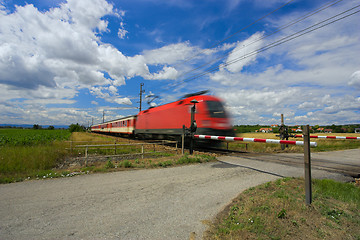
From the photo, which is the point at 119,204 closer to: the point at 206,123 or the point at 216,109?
the point at 206,123

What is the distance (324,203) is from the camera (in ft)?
10.0

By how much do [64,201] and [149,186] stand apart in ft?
5.80

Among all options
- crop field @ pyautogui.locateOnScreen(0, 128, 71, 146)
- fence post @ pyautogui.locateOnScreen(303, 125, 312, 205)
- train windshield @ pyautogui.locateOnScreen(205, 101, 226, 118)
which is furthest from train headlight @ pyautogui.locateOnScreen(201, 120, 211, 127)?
crop field @ pyautogui.locateOnScreen(0, 128, 71, 146)

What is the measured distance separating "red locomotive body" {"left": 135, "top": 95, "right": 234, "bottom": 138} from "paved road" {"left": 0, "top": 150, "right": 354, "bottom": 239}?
15.9 feet

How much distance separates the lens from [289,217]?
2639 millimetres

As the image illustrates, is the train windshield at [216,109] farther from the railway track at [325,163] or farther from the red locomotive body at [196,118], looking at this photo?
the railway track at [325,163]

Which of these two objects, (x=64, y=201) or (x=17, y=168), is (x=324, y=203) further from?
(x=17, y=168)

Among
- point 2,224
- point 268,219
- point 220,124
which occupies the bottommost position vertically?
point 2,224

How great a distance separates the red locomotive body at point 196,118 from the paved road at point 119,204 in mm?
4832

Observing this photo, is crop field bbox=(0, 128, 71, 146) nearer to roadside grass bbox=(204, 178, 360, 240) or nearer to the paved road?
the paved road

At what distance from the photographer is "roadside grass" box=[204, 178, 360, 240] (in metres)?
2.30

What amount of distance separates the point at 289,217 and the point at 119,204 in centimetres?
288

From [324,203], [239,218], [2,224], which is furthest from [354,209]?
[2,224]

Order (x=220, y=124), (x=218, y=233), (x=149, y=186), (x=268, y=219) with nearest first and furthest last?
(x=218, y=233) < (x=268, y=219) < (x=149, y=186) < (x=220, y=124)
